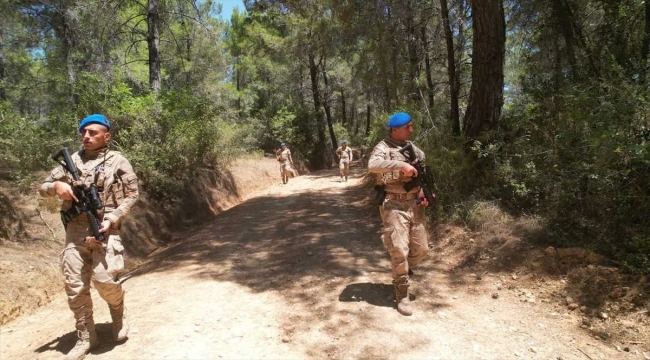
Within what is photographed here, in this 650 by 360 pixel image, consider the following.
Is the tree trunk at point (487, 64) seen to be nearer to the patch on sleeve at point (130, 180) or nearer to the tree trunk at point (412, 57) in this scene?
the tree trunk at point (412, 57)

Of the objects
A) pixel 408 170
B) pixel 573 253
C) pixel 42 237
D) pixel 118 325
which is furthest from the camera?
pixel 42 237

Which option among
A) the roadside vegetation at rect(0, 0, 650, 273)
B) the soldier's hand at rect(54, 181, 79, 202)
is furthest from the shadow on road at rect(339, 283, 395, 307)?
the soldier's hand at rect(54, 181, 79, 202)

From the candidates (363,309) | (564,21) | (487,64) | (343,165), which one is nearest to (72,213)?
(363,309)

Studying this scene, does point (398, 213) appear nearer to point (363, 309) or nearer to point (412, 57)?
point (363, 309)

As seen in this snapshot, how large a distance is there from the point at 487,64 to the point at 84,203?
6452 millimetres

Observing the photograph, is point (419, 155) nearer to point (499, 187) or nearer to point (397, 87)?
point (499, 187)

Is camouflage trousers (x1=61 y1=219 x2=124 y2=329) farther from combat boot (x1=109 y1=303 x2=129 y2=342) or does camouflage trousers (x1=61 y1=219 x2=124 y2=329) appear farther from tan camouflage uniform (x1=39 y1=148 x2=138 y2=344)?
combat boot (x1=109 y1=303 x2=129 y2=342)

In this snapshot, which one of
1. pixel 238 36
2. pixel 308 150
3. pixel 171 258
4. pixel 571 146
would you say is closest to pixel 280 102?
pixel 308 150

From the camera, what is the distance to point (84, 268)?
11.4 ft

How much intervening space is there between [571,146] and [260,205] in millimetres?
8499

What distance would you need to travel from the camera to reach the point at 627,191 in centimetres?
440

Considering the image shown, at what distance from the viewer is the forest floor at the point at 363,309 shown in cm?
347

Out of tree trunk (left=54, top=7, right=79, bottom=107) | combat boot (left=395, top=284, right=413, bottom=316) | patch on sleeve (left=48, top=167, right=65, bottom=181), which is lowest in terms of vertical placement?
combat boot (left=395, top=284, right=413, bottom=316)

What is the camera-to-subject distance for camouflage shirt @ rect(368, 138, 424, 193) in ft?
13.2
